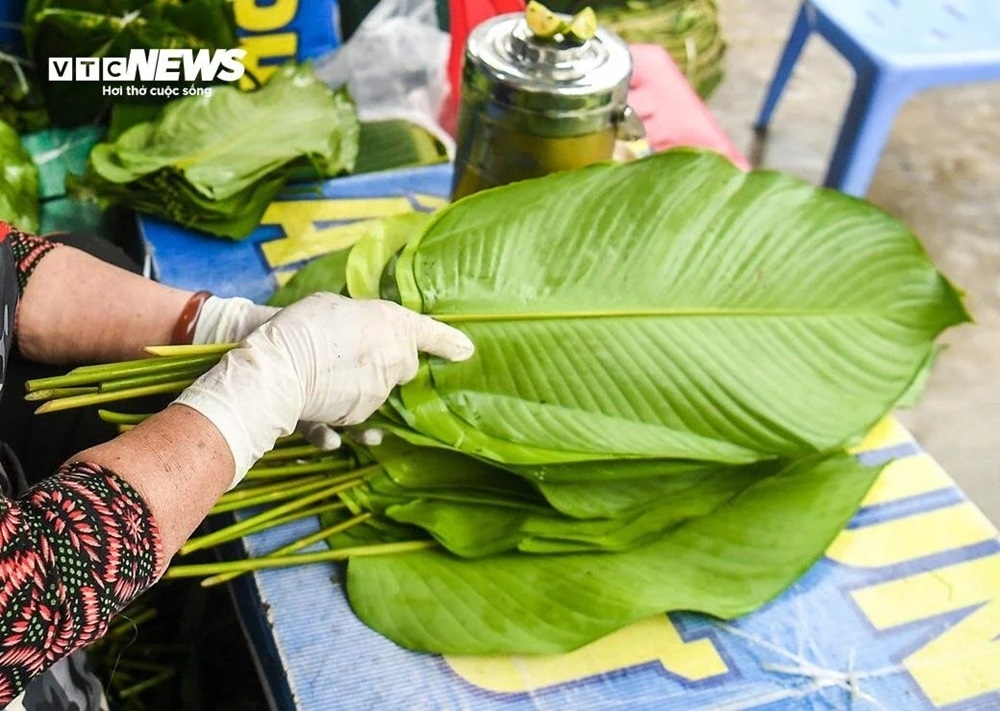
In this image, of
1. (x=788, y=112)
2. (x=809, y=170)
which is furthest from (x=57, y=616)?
(x=788, y=112)

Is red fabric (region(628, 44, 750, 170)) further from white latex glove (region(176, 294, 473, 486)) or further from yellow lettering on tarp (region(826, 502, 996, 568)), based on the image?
white latex glove (region(176, 294, 473, 486))

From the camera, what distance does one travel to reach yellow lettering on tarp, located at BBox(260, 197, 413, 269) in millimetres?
1578

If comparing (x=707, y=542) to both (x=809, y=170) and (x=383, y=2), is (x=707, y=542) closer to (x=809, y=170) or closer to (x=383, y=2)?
(x=383, y=2)

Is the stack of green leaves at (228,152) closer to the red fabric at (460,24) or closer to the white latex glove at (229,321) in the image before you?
the red fabric at (460,24)

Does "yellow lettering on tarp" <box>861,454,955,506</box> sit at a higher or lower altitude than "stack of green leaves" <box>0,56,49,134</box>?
lower

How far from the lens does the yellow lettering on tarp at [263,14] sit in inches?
75.7

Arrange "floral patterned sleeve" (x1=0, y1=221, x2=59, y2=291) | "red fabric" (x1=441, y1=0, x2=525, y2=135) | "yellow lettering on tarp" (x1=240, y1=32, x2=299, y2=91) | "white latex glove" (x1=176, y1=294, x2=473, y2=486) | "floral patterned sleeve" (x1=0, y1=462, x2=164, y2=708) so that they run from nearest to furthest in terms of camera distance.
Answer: "floral patterned sleeve" (x1=0, y1=462, x2=164, y2=708), "white latex glove" (x1=176, y1=294, x2=473, y2=486), "floral patterned sleeve" (x1=0, y1=221, x2=59, y2=291), "red fabric" (x1=441, y1=0, x2=525, y2=135), "yellow lettering on tarp" (x1=240, y1=32, x2=299, y2=91)

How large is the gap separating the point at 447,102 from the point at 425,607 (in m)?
1.26

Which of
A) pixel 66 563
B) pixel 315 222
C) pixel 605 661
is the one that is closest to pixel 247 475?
pixel 66 563

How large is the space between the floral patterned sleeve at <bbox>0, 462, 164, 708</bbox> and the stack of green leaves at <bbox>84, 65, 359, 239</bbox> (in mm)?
843

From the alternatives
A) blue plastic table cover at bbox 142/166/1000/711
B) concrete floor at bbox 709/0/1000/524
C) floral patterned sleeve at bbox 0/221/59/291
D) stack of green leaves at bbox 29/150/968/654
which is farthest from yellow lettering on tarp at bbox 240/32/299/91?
concrete floor at bbox 709/0/1000/524

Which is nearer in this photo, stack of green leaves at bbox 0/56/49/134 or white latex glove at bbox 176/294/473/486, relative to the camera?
white latex glove at bbox 176/294/473/486

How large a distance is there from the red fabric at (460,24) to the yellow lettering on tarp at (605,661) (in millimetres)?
1167

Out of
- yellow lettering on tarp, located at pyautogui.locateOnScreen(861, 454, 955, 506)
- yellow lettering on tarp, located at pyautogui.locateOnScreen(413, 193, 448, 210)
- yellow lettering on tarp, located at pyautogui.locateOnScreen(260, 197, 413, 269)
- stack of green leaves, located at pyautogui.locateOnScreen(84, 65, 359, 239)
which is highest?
stack of green leaves, located at pyautogui.locateOnScreen(84, 65, 359, 239)
